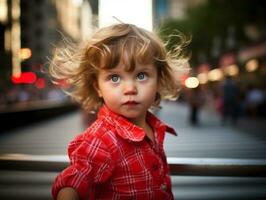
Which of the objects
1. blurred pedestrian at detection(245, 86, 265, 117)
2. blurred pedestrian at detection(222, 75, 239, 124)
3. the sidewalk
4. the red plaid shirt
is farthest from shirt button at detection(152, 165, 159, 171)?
blurred pedestrian at detection(245, 86, 265, 117)

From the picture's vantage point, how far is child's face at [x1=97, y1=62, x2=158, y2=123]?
1.67 m

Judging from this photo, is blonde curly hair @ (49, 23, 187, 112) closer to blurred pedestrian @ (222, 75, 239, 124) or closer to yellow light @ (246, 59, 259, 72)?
blurred pedestrian @ (222, 75, 239, 124)

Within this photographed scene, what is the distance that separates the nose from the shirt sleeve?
20 centimetres

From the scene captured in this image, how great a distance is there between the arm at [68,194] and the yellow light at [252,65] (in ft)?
87.0

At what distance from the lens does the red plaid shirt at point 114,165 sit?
60.5 inches

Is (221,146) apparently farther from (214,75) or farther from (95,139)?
(214,75)

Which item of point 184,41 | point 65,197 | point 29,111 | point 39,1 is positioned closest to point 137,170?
point 65,197

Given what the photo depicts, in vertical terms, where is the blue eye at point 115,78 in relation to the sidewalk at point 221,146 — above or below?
above

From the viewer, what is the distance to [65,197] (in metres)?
1.50

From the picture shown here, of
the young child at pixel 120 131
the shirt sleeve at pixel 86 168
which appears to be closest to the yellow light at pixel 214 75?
the young child at pixel 120 131

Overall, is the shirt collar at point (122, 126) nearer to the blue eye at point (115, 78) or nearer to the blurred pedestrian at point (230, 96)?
the blue eye at point (115, 78)

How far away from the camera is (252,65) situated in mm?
28312

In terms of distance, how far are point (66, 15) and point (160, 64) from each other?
5304 inches

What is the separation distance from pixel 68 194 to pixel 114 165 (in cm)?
19
